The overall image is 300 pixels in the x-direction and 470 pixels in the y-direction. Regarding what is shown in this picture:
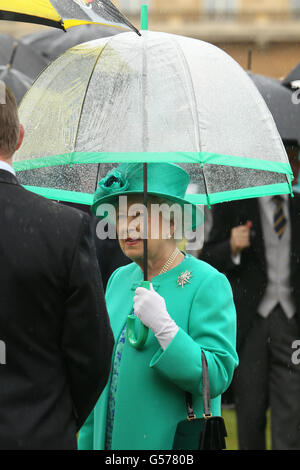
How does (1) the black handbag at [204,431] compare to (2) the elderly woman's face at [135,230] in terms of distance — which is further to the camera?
(2) the elderly woman's face at [135,230]

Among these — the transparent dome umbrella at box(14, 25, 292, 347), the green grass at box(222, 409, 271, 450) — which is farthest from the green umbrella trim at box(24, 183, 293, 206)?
the green grass at box(222, 409, 271, 450)

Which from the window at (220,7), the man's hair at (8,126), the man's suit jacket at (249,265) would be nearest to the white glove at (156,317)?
the man's hair at (8,126)

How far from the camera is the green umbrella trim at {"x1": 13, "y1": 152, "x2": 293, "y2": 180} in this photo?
3.02 meters

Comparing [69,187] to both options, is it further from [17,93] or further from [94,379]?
[17,93]

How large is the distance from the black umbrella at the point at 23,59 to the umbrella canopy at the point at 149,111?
3677 mm

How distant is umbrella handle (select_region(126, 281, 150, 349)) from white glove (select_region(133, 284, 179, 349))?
0.08 metres

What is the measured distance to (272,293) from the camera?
233 inches

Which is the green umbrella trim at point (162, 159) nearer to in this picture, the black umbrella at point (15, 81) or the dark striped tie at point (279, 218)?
the dark striped tie at point (279, 218)

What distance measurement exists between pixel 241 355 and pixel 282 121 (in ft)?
5.46

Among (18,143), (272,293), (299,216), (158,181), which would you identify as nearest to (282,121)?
(299,216)

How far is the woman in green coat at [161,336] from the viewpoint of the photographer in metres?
3.08

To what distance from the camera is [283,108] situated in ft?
17.8

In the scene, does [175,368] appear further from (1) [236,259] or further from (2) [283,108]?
(1) [236,259]

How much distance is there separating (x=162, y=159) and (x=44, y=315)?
0.72m
